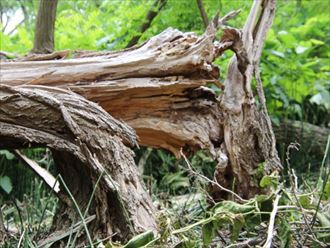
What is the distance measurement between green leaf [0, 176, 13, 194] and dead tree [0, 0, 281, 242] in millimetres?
1076

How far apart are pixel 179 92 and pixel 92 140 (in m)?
0.27

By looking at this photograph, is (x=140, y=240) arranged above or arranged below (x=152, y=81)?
below

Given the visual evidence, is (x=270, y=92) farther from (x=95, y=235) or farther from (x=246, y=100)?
(x=95, y=235)

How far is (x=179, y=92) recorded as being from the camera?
3.69ft

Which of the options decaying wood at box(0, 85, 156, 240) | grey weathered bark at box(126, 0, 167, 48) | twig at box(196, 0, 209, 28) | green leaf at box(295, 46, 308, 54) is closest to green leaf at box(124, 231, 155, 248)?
decaying wood at box(0, 85, 156, 240)

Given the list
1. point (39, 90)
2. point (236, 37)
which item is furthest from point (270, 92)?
point (39, 90)

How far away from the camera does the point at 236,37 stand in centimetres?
115

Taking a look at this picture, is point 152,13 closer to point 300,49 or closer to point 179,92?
point 179,92

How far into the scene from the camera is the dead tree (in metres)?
1.05

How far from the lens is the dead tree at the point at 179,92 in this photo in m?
1.05

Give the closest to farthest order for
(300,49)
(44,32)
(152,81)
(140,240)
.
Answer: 1. (140,240)
2. (152,81)
3. (44,32)
4. (300,49)

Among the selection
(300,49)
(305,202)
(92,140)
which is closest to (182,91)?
(92,140)

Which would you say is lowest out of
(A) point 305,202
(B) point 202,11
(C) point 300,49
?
(A) point 305,202

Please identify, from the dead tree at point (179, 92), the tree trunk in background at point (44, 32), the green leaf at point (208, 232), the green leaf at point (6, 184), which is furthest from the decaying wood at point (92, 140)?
the green leaf at point (6, 184)
